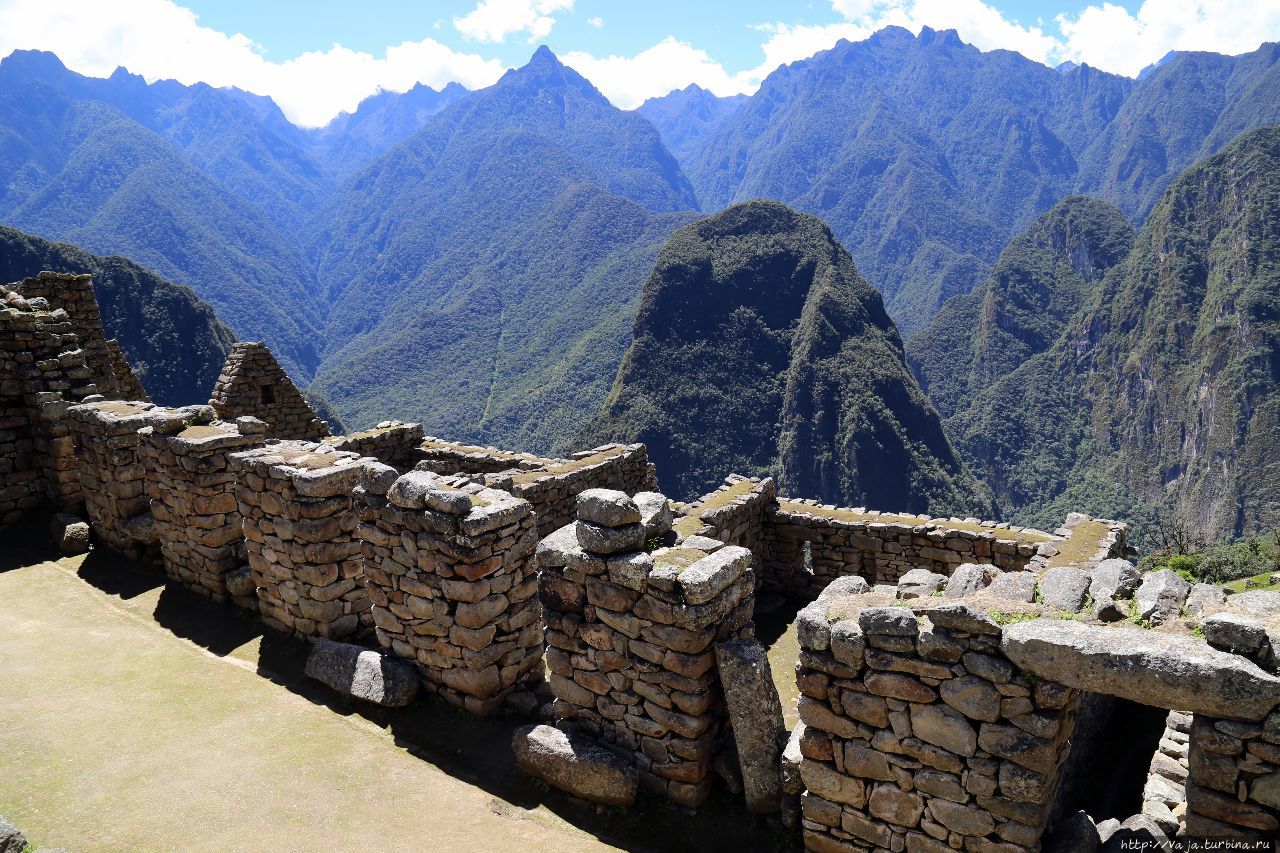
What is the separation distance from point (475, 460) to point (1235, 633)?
14.1 metres

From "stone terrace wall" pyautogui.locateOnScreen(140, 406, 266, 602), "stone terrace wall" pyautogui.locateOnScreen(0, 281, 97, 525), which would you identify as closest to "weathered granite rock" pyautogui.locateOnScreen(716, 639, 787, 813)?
"stone terrace wall" pyautogui.locateOnScreen(140, 406, 266, 602)

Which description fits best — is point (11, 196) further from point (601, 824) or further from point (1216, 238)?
point (1216, 238)

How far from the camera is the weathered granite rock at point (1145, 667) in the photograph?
4383mm

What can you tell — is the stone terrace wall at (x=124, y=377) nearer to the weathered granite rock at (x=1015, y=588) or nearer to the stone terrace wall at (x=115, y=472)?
the stone terrace wall at (x=115, y=472)

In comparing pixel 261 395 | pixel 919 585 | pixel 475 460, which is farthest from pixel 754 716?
pixel 261 395

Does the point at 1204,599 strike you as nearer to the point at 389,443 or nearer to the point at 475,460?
the point at 475,460

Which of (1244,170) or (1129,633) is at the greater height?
(1244,170)

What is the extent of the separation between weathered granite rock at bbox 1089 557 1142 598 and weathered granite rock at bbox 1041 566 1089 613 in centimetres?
9

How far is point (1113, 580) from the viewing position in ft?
20.1

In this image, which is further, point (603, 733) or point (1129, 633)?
point (603, 733)

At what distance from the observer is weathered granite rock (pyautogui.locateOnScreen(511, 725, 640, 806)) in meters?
6.50

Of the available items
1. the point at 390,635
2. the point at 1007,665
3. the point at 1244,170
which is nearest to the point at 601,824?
the point at 390,635

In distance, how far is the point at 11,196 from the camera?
181 meters

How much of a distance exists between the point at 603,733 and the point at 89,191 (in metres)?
230
